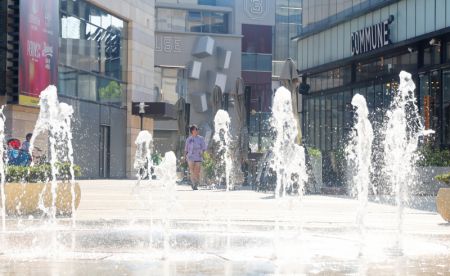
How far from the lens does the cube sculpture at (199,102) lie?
62.9 meters

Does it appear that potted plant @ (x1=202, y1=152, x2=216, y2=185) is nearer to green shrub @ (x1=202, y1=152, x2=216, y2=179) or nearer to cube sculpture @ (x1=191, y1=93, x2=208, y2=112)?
green shrub @ (x1=202, y1=152, x2=216, y2=179)

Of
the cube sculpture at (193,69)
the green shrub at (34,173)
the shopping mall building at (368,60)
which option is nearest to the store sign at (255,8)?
the cube sculpture at (193,69)

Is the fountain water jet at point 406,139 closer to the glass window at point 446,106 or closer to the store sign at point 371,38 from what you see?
the glass window at point 446,106

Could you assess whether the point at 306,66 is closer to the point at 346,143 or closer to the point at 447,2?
the point at 346,143

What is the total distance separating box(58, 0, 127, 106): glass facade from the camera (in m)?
33.0

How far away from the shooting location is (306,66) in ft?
132

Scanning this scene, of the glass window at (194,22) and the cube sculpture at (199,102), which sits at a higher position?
the glass window at (194,22)

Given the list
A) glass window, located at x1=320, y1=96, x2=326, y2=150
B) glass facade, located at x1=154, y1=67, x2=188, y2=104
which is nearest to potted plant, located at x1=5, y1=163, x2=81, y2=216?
glass window, located at x1=320, y1=96, x2=326, y2=150

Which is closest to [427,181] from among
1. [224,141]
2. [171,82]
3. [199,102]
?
[224,141]

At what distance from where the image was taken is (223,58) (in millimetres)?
65188

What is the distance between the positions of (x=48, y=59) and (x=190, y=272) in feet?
82.7

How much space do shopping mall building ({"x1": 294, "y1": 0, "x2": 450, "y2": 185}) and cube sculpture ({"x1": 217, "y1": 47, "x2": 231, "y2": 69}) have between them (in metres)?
23.3

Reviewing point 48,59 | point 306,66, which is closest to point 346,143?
point 306,66

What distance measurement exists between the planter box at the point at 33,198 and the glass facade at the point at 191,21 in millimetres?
52149
